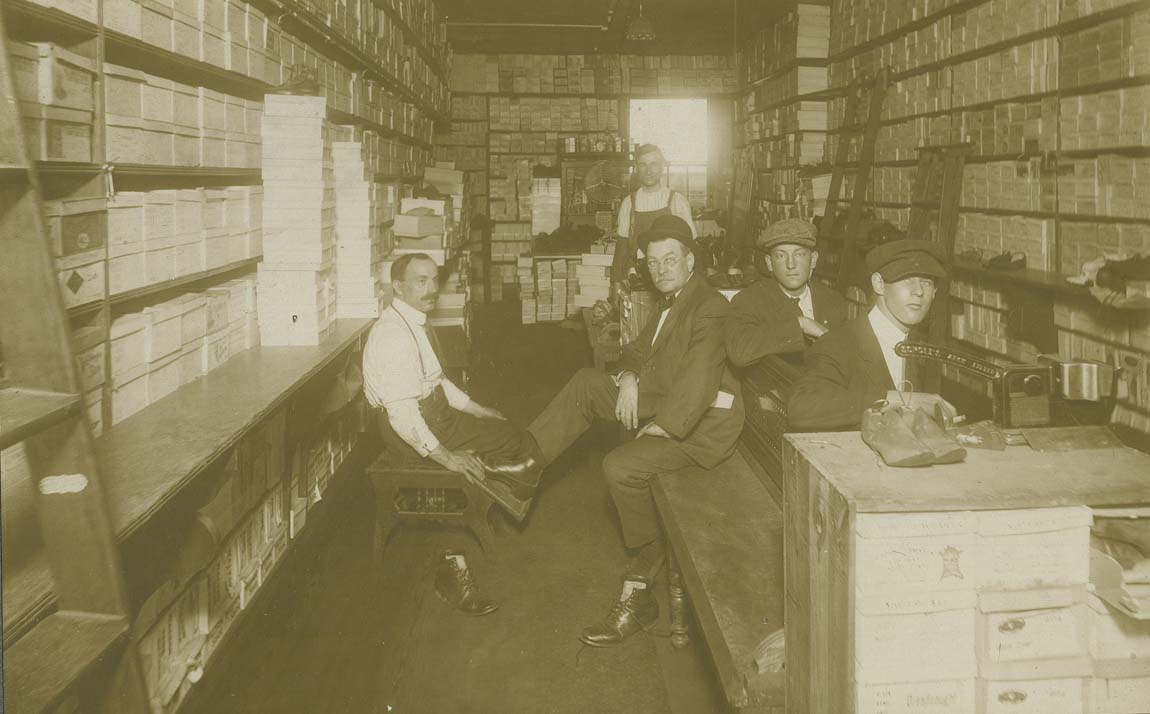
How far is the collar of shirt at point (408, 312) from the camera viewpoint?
3680mm

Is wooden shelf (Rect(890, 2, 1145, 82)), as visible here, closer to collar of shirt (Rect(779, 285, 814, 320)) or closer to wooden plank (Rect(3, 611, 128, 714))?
collar of shirt (Rect(779, 285, 814, 320))

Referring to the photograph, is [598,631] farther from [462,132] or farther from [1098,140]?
[462,132]

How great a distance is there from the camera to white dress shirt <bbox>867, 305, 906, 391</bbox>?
273cm

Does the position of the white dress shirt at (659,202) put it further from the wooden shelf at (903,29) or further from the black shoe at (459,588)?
the black shoe at (459,588)

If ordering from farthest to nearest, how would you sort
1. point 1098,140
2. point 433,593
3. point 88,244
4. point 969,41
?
1. point 969,41
2. point 1098,140
3. point 433,593
4. point 88,244

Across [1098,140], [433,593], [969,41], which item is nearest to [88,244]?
[433,593]

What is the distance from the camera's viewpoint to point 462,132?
38.1 ft

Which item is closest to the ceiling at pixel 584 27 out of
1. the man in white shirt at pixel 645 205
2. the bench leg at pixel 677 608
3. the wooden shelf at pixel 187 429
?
the man in white shirt at pixel 645 205

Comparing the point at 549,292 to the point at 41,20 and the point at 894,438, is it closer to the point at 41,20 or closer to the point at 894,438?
the point at 41,20

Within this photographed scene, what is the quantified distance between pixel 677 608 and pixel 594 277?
5.38 m

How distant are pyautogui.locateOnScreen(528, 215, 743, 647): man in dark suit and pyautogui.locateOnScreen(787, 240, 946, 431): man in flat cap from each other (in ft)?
2.23

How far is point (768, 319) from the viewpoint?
13.2 ft

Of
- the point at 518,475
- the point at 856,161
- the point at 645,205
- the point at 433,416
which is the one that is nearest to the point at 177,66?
the point at 433,416

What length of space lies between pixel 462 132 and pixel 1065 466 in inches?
427
